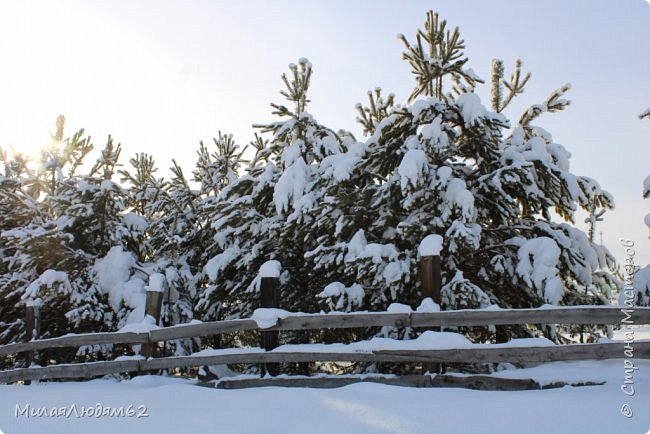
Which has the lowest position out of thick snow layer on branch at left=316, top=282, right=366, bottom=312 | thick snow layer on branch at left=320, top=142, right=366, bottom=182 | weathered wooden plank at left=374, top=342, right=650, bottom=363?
weathered wooden plank at left=374, top=342, right=650, bottom=363

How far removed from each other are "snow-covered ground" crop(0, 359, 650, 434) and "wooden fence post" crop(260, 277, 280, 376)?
1047 millimetres

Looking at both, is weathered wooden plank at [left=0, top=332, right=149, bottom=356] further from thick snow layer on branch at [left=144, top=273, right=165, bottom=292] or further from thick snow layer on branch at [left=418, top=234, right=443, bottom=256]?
thick snow layer on branch at [left=418, top=234, right=443, bottom=256]

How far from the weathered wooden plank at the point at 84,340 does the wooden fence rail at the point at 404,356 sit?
0.99ft

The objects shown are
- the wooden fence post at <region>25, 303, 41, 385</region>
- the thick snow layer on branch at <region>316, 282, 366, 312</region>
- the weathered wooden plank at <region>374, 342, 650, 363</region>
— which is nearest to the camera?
the weathered wooden plank at <region>374, 342, 650, 363</region>

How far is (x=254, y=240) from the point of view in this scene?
10695mm

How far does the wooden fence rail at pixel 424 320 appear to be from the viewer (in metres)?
5.34

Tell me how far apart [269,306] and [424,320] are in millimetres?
2029

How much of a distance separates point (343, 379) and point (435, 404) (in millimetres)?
1716

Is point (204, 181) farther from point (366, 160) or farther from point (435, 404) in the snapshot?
point (435, 404)

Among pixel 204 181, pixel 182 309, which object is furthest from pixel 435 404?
pixel 204 181

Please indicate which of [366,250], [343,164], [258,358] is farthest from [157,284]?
[343,164]

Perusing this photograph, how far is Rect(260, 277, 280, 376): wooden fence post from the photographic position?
687 cm

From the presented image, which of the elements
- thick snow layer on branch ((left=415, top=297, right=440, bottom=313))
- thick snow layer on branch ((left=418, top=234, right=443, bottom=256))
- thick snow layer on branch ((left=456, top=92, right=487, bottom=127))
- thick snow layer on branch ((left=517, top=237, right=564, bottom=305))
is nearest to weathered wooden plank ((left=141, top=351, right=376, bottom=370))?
thick snow layer on branch ((left=415, top=297, right=440, bottom=313))

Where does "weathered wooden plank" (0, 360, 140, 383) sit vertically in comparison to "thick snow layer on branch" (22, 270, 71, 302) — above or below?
below
